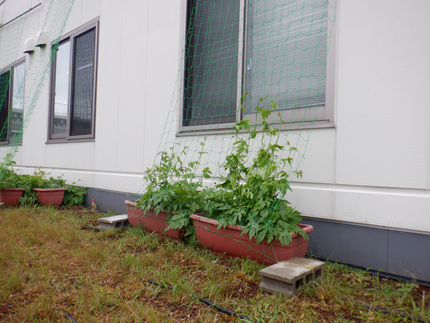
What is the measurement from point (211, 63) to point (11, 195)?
3119 millimetres

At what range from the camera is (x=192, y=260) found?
2078 mm

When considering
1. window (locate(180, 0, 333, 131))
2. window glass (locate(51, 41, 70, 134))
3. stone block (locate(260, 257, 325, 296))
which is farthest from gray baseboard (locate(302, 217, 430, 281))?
window glass (locate(51, 41, 70, 134))

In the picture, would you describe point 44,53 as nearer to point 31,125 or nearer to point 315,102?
point 31,125

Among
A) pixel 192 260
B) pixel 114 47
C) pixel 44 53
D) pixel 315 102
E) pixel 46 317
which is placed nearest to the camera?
pixel 46 317

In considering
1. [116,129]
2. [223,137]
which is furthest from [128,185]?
[223,137]

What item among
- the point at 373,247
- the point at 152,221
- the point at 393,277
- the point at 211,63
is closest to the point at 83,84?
the point at 211,63

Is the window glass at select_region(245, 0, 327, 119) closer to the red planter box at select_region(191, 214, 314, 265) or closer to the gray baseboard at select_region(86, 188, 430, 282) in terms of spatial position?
the gray baseboard at select_region(86, 188, 430, 282)

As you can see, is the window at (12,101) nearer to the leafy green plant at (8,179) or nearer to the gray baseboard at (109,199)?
the leafy green plant at (8,179)

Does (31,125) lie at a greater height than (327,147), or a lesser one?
greater

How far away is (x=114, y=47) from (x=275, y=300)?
3553 millimetres

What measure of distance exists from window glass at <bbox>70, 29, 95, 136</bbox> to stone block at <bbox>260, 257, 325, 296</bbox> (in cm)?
357

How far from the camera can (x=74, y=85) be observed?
4734 mm

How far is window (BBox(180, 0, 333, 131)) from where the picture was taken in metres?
2.30

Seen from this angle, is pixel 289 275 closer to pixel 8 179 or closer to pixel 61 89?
pixel 8 179
